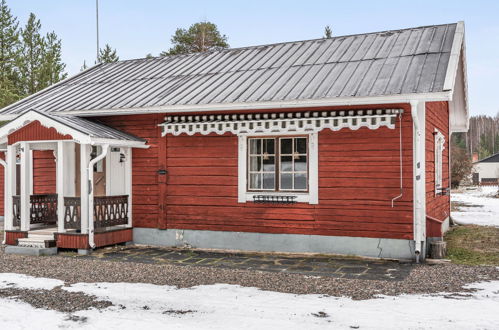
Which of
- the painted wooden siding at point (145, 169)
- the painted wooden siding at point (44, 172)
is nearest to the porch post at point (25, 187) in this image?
the painted wooden siding at point (44, 172)

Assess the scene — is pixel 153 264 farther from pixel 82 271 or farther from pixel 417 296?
pixel 417 296

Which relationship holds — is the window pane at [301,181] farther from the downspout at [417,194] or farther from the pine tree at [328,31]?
the pine tree at [328,31]

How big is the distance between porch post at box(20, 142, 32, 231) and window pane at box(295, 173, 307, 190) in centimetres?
572

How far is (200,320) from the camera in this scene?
632cm

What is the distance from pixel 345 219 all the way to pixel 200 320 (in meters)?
5.01

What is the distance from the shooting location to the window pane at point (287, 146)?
1118 cm

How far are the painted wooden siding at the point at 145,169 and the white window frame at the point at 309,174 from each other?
77.6 inches

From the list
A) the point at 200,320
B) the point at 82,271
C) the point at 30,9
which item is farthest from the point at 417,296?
the point at 30,9

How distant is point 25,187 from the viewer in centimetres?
1177

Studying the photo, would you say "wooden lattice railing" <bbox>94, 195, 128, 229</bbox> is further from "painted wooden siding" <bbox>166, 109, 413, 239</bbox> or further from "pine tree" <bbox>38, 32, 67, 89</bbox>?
"pine tree" <bbox>38, 32, 67, 89</bbox>

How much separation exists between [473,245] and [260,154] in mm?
5081

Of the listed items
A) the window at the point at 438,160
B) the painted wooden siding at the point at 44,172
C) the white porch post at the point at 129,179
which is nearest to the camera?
the white porch post at the point at 129,179

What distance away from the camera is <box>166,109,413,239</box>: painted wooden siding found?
10273mm

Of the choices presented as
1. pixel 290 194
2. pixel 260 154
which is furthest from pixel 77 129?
pixel 290 194
